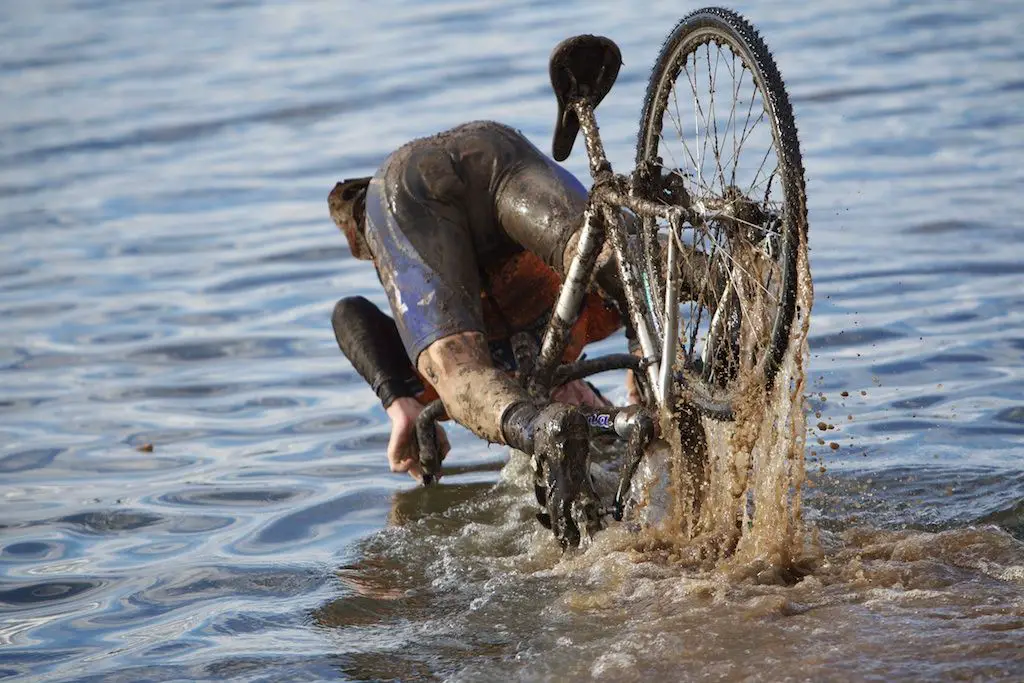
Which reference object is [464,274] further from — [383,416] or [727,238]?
[383,416]

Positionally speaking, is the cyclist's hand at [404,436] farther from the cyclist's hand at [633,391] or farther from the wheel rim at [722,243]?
the wheel rim at [722,243]

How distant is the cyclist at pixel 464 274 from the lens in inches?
214

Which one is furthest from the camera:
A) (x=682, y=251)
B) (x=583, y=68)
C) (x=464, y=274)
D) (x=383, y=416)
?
(x=383, y=416)

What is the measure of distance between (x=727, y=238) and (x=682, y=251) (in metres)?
0.33

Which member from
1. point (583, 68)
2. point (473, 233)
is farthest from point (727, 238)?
point (473, 233)

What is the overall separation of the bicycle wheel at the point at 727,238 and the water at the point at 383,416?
64 cm

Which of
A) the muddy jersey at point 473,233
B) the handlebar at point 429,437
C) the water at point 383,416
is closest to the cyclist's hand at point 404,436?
the handlebar at point 429,437

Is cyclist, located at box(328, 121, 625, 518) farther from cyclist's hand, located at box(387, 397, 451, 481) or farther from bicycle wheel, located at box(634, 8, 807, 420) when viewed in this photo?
bicycle wheel, located at box(634, 8, 807, 420)

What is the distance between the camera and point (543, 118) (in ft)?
44.4

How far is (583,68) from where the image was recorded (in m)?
5.58

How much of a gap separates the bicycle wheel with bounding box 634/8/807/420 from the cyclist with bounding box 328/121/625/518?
44 cm

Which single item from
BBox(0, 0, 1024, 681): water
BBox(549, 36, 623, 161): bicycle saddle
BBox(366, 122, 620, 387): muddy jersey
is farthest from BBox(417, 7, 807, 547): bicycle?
BBox(0, 0, 1024, 681): water

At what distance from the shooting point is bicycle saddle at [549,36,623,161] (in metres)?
5.52

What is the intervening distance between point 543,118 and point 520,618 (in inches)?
349
